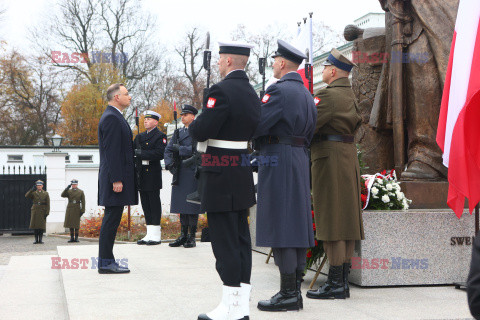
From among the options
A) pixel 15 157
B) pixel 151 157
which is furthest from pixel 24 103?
pixel 151 157

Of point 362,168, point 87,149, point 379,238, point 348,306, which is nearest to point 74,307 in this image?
point 348,306

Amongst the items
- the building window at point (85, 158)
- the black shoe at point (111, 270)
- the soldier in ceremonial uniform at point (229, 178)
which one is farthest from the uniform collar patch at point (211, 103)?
the building window at point (85, 158)

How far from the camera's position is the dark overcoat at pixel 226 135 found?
4.02 meters

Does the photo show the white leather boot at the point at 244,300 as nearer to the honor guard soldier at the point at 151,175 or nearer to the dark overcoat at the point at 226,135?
the dark overcoat at the point at 226,135

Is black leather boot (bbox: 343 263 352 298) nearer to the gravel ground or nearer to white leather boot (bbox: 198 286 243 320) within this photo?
white leather boot (bbox: 198 286 243 320)

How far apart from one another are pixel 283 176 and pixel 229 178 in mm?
551

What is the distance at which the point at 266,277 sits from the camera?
591 cm

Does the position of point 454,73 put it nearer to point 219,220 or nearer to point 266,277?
point 219,220

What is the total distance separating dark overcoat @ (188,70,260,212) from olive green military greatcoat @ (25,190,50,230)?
13953 millimetres

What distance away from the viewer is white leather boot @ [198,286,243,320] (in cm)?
394

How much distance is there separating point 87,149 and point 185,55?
45.5 feet

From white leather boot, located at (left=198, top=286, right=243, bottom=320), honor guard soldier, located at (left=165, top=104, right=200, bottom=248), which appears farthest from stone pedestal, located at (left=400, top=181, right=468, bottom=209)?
honor guard soldier, located at (left=165, top=104, right=200, bottom=248)

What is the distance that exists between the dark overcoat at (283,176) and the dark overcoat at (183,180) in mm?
4042

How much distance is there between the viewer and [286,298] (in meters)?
4.34
